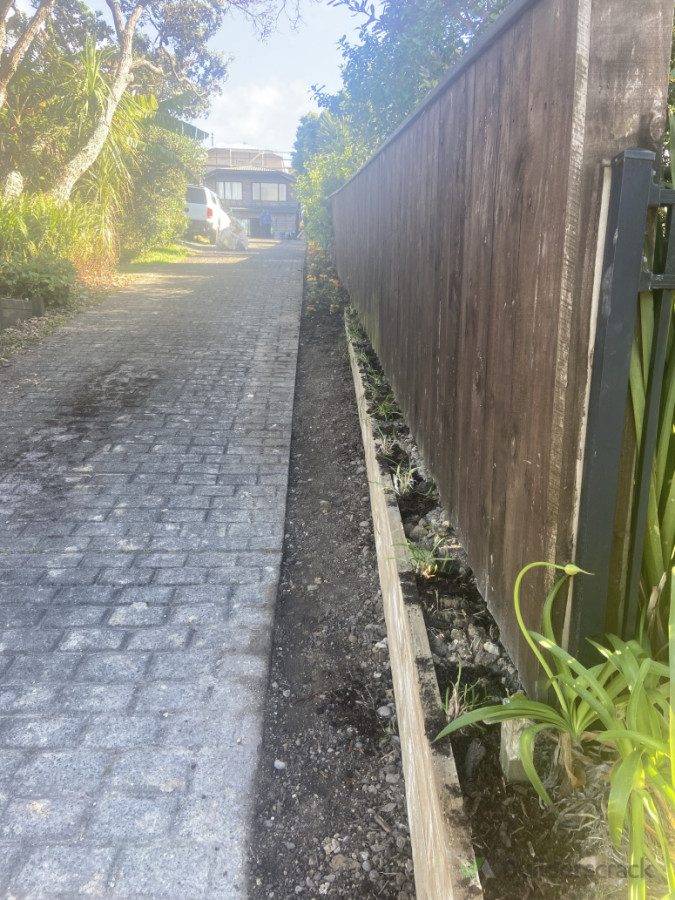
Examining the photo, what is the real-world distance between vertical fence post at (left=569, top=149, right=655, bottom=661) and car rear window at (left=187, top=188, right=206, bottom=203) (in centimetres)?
2546

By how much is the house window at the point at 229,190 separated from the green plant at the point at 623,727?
58318 mm

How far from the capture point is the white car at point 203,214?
2472 cm

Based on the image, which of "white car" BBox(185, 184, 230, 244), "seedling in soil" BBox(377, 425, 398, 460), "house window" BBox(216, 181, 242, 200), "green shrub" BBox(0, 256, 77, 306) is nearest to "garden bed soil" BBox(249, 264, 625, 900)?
"seedling in soil" BBox(377, 425, 398, 460)

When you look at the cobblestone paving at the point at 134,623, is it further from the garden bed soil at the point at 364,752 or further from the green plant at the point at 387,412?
the green plant at the point at 387,412

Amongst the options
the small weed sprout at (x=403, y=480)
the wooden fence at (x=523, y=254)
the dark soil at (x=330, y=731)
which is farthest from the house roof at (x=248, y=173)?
the wooden fence at (x=523, y=254)

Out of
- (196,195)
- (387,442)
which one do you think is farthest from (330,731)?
(196,195)

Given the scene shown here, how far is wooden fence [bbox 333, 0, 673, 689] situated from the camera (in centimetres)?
164

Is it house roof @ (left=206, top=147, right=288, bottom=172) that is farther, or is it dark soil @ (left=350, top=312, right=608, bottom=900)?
house roof @ (left=206, top=147, right=288, bottom=172)

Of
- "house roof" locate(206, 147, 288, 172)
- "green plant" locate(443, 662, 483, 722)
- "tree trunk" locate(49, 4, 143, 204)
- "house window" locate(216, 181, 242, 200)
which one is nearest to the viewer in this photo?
"green plant" locate(443, 662, 483, 722)

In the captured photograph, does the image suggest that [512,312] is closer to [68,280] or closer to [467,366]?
[467,366]

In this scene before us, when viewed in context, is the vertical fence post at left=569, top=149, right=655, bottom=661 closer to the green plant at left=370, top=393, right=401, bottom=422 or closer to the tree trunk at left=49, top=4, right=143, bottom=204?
the green plant at left=370, top=393, right=401, bottom=422

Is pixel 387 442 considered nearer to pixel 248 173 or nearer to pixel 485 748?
pixel 485 748

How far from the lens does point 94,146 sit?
13531mm

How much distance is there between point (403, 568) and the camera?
2.83 meters
